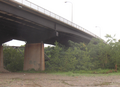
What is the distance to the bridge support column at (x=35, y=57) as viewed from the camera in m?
24.2

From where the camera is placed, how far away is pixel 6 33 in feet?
83.0

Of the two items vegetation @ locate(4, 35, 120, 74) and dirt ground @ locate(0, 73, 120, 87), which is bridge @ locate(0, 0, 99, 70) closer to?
vegetation @ locate(4, 35, 120, 74)

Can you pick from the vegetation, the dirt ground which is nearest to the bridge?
the vegetation

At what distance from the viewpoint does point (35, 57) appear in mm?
24781

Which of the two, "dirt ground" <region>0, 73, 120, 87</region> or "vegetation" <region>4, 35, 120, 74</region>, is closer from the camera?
"dirt ground" <region>0, 73, 120, 87</region>

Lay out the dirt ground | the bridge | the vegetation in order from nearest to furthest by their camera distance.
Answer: the dirt ground → the bridge → the vegetation

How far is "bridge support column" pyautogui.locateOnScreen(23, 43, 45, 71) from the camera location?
24156 mm

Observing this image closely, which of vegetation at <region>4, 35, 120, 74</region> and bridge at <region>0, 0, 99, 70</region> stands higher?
bridge at <region>0, 0, 99, 70</region>

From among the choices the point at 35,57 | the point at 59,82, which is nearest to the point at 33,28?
the point at 35,57

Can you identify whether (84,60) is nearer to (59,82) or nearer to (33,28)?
(33,28)

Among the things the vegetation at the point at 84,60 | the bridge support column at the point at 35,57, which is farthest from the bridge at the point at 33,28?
the vegetation at the point at 84,60

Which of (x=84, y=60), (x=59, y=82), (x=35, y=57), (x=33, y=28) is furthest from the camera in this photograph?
(x=35, y=57)

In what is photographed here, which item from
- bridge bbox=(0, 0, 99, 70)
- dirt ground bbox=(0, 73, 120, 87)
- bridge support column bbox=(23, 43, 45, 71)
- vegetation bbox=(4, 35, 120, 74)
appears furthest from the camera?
bridge support column bbox=(23, 43, 45, 71)

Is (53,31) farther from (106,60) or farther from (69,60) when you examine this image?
(106,60)
